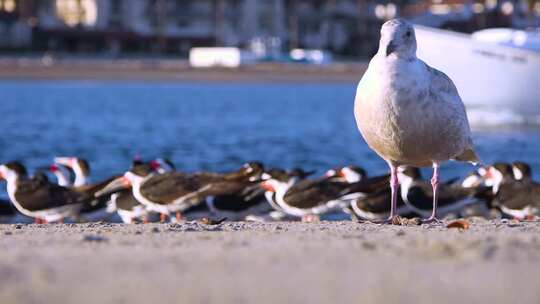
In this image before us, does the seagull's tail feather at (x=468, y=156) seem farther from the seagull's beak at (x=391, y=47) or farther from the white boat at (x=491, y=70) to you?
the white boat at (x=491, y=70)

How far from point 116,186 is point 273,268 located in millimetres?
9502

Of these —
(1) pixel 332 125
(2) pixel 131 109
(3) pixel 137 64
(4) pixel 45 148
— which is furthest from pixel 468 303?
(3) pixel 137 64

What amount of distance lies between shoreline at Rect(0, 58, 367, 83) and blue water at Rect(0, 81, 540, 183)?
12.4 metres

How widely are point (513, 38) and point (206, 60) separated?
64.9 m

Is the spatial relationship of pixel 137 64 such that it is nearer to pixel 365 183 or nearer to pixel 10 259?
pixel 365 183

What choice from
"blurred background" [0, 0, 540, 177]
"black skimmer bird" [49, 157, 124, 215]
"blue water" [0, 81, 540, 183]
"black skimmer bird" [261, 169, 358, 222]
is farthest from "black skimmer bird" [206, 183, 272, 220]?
"blurred background" [0, 0, 540, 177]

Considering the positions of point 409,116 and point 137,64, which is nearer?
point 409,116

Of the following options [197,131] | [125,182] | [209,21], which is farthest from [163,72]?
[125,182]

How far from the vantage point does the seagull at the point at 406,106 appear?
346 inches

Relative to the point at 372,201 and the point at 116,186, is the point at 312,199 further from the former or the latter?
the point at 116,186

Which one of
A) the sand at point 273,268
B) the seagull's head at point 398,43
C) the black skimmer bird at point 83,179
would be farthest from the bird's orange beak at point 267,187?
the sand at point 273,268

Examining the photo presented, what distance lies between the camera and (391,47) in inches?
346

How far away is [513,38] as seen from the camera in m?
35.6

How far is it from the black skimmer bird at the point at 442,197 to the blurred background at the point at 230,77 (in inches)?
364
